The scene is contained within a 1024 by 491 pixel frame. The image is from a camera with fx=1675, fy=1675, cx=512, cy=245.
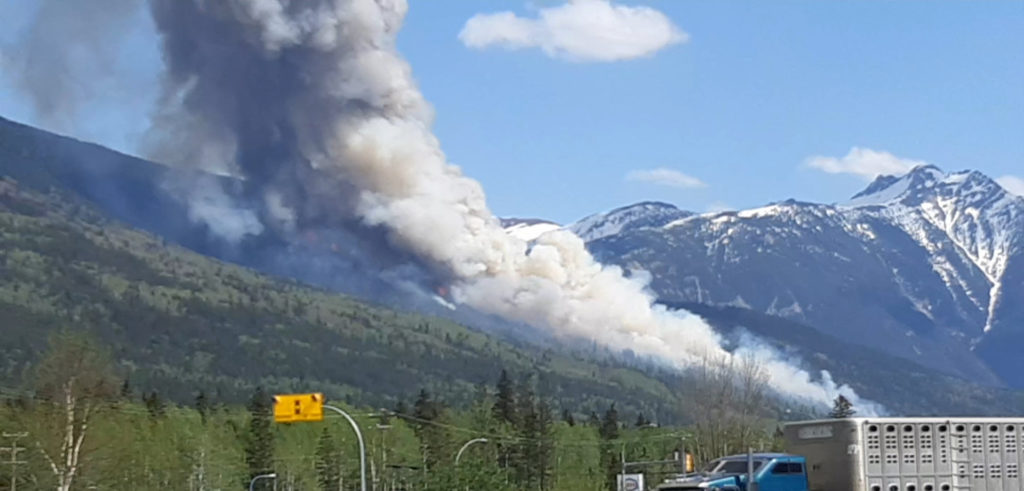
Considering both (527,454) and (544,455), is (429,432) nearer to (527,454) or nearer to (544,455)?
(527,454)

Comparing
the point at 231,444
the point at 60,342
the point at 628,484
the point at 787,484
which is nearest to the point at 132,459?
the point at 60,342

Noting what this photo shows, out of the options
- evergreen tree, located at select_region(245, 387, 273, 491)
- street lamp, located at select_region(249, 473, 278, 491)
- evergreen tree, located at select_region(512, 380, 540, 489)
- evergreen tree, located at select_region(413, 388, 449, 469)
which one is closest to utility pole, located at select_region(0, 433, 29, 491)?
street lamp, located at select_region(249, 473, 278, 491)

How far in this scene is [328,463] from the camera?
133 m

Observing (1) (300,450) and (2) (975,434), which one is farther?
(1) (300,450)

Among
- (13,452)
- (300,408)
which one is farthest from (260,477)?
(300,408)

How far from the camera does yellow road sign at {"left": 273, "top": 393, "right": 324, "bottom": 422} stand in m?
63.1

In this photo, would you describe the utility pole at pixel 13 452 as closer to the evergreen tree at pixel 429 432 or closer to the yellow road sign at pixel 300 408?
the yellow road sign at pixel 300 408

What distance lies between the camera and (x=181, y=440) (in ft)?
411

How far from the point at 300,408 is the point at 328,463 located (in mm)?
70849

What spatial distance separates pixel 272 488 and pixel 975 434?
98.8 m

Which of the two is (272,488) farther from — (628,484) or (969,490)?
(969,490)

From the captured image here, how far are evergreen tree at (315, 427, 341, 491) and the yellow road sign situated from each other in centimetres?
6996

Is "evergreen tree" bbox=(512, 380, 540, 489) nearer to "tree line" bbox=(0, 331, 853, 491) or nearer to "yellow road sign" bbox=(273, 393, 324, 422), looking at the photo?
"tree line" bbox=(0, 331, 853, 491)

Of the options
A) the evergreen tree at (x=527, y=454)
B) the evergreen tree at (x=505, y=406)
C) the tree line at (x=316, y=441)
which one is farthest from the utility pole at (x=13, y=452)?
the evergreen tree at (x=505, y=406)
